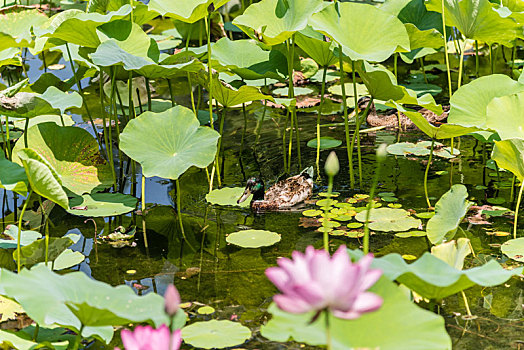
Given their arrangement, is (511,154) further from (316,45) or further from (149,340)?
(149,340)

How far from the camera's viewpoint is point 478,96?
3.15 meters

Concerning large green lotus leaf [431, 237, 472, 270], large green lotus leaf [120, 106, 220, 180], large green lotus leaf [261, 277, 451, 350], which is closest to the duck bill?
large green lotus leaf [120, 106, 220, 180]

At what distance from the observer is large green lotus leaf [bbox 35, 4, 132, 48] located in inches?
122

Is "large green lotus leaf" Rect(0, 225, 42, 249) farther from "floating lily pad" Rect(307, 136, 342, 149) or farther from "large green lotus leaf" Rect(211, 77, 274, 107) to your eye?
"floating lily pad" Rect(307, 136, 342, 149)

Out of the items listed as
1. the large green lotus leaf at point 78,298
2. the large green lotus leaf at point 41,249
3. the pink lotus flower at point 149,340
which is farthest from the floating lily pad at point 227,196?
the pink lotus flower at point 149,340

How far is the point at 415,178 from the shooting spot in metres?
3.58

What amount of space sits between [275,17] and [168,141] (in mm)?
932

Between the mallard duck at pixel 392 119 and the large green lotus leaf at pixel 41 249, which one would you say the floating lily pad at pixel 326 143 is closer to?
the mallard duck at pixel 392 119

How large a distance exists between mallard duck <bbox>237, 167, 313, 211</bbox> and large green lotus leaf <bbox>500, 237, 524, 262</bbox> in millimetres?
989

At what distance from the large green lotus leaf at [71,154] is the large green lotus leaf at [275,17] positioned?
994 millimetres

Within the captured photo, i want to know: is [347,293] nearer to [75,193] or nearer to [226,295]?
[226,295]

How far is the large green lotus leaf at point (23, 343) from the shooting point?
1.91m

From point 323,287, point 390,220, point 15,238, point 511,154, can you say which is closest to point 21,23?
point 15,238

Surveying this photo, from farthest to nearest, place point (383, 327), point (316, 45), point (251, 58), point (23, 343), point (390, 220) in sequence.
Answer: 1. point (251, 58)
2. point (316, 45)
3. point (390, 220)
4. point (23, 343)
5. point (383, 327)
